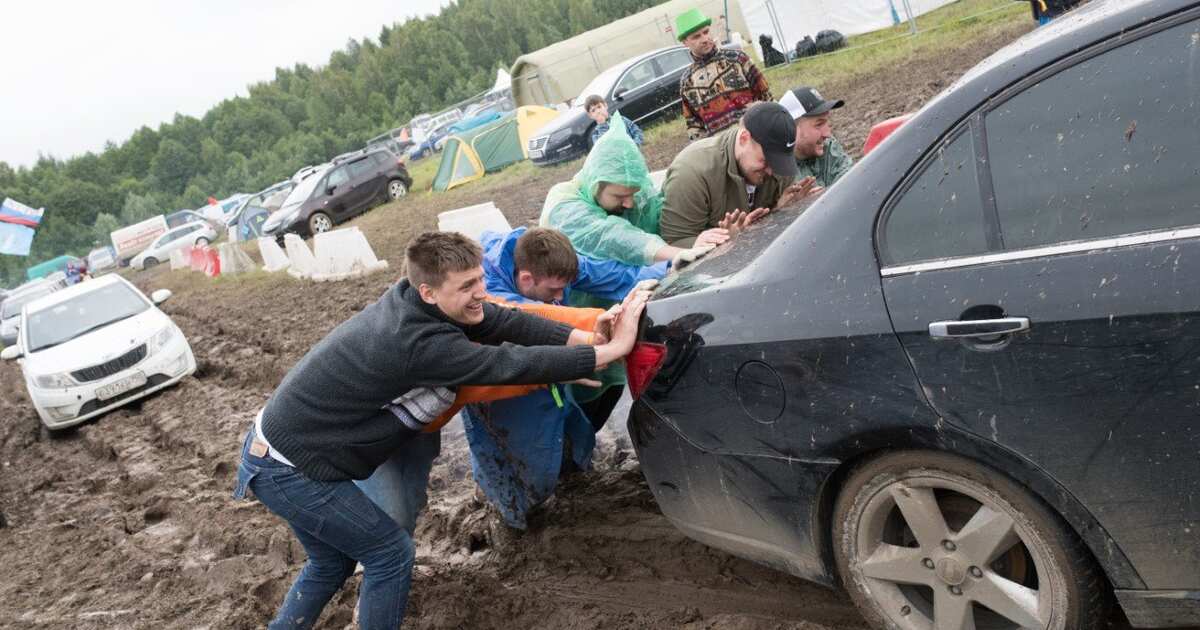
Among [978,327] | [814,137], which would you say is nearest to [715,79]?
[814,137]

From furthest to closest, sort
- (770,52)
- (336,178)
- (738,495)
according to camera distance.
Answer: (336,178)
(770,52)
(738,495)

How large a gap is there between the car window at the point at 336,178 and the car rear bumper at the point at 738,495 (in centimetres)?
2203

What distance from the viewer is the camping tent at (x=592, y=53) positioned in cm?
2944

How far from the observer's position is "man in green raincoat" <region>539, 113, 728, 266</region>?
4277 millimetres

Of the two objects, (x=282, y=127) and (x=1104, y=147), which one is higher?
(x=282, y=127)

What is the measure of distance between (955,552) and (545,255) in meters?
1.98

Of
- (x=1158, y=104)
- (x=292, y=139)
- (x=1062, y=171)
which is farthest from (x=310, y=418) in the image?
(x=292, y=139)

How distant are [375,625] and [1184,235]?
2.79m

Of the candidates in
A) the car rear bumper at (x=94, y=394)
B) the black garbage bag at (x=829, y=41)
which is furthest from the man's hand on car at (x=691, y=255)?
Answer: the black garbage bag at (x=829, y=41)

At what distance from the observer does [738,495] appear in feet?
9.32

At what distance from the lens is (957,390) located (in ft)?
7.27

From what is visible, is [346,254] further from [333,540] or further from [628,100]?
[333,540]

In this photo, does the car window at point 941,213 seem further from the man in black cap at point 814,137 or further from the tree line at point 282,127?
the tree line at point 282,127

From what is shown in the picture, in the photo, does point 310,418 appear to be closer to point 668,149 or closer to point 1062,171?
point 1062,171
